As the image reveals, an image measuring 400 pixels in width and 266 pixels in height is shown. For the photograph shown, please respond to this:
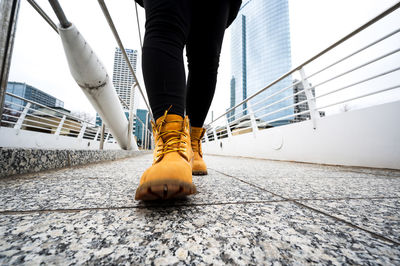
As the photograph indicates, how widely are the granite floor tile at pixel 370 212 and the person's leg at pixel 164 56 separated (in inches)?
16.6

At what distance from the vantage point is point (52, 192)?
41cm

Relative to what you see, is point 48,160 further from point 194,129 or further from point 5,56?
point 194,129

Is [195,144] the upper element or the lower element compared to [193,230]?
upper

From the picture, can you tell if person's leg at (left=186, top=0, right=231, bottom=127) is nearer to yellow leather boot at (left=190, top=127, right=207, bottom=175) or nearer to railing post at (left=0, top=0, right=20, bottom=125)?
yellow leather boot at (left=190, top=127, right=207, bottom=175)

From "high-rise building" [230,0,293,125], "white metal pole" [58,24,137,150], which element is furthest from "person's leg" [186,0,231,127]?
"high-rise building" [230,0,293,125]

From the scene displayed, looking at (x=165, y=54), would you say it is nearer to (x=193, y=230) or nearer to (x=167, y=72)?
(x=167, y=72)

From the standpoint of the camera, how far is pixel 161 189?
0.33m

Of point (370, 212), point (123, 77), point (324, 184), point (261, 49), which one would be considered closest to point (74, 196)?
point (370, 212)

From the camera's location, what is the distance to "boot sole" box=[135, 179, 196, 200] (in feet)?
1.08

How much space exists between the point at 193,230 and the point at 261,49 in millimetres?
37449

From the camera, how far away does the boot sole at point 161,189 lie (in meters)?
0.33

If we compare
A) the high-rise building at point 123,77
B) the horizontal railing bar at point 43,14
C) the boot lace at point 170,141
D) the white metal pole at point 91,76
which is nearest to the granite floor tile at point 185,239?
the boot lace at point 170,141

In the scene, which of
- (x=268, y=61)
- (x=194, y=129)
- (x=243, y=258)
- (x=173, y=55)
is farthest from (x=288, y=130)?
(x=268, y=61)

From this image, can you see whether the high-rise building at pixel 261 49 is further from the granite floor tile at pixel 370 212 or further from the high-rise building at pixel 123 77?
the granite floor tile at pixel 370 212
